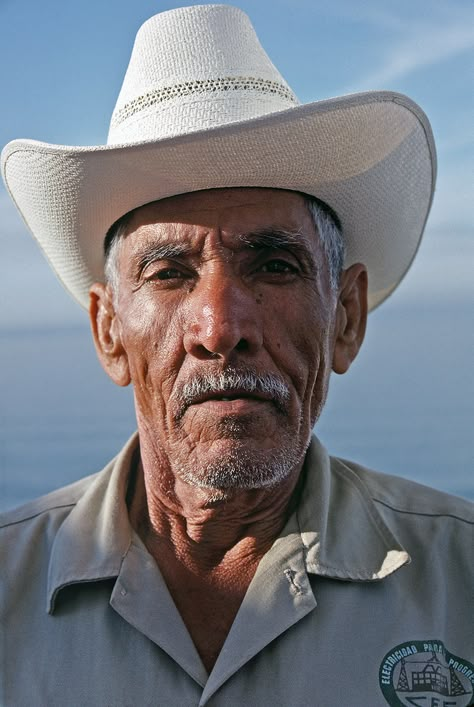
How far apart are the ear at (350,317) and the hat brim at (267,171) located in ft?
0.46

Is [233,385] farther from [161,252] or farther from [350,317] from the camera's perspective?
[350,317]

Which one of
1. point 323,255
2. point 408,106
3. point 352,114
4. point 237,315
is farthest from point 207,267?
point 408,106

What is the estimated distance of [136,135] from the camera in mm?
2705

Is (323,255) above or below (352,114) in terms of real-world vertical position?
below

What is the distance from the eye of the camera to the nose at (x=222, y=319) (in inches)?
98.0

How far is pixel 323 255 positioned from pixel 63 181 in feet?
2.88

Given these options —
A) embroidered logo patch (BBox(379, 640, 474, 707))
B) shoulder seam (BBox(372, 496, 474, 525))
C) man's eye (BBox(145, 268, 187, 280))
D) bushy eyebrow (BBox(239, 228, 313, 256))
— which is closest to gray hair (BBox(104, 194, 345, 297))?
bushy eyebrow (BBox(239, 228, 313, 256))

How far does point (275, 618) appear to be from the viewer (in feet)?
8.32

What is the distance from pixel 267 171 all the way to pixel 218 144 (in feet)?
0.60

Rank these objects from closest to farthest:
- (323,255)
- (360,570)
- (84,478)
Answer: (360,570) → (323,255) → (84,478)

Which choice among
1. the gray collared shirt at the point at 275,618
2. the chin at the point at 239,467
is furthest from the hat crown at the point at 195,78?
the gray collared shirt at the point at 275,618

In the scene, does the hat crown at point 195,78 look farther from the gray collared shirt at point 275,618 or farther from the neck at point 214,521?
the gray collared shirt at point 275,618

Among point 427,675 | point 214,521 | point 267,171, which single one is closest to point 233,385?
point 214,521

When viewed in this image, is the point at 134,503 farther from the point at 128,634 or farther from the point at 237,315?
the point at 237,315
